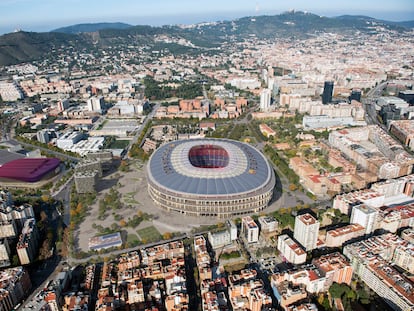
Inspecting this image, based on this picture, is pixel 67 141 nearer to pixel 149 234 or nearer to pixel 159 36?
pixel 149 234

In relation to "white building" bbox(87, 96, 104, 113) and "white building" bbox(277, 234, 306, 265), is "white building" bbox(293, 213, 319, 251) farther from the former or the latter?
"white building" bbox(87, 96, 104, 113)

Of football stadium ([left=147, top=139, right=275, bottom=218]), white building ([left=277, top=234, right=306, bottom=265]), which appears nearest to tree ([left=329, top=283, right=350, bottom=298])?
white building ([left=277, top=234, right=306, bottom=265])

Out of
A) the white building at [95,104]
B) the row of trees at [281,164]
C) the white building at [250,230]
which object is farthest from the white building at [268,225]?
the white building at [95,104]

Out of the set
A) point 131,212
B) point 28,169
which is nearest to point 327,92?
point 131,212

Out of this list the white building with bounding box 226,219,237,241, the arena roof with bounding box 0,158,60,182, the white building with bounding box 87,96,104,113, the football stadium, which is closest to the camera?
the white building with bounding box 226,219,237,241

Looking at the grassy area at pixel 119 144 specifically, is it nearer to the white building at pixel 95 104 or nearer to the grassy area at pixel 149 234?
the white building at pixel 95 104
